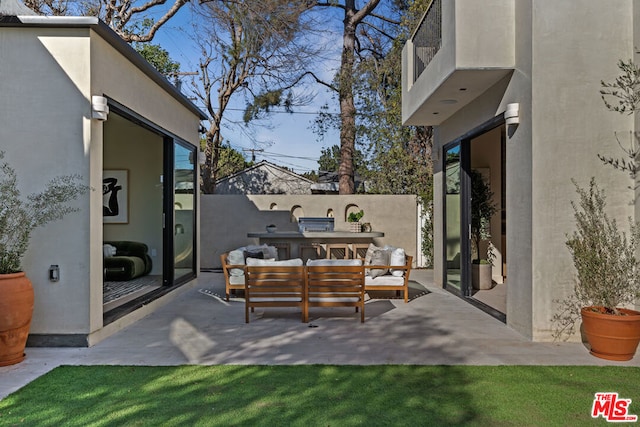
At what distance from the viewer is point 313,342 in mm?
4992

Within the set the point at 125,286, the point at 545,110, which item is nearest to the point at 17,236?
the point at 125,286

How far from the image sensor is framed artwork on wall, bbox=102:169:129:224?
9.76 m

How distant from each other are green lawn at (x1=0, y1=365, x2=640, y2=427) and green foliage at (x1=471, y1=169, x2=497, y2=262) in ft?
16.0

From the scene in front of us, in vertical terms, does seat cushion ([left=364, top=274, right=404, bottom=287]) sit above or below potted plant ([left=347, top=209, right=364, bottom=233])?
below

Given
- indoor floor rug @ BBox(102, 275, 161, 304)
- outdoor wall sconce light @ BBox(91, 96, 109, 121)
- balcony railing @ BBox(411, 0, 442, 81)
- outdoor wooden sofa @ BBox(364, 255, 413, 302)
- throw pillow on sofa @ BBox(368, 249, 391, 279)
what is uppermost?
balcony railing @ BBox(411, 0, 442, 81)

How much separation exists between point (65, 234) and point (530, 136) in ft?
16.8

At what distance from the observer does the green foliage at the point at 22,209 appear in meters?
4.51

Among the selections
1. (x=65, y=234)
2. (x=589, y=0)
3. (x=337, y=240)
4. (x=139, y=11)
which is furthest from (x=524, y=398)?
(x=139, y=11)

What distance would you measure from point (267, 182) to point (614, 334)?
79.2 feet

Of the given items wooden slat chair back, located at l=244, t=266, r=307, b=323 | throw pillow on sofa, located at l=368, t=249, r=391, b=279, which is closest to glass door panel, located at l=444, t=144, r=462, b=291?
throw pillow on sofa, located at l=368, t=249, r=391, b=279

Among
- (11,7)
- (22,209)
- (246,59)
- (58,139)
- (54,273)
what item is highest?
(246,59)

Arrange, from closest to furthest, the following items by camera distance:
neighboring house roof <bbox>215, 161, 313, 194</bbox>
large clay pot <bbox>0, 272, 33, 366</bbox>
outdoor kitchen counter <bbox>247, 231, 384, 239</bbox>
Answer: large clay pot <bbox>0, 272, 33, 366</bbox>, outdoor kitchen counter <bbox>247, 231, 384, 239</bbox>, neighboring house roof <bbox>215, 161, 313, 194</bbox>

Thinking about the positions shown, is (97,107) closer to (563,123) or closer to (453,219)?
(563,123)

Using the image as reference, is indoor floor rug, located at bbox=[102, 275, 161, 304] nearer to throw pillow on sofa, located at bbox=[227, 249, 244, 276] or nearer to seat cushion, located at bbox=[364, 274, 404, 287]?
throw pillow on sofa, located at bbox=[227, 249, 244, 276]
